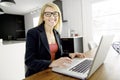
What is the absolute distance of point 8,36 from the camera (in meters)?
7.57

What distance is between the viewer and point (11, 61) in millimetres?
2578

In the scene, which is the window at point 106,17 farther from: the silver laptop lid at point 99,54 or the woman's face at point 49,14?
the silver laptop lid at point 99,54

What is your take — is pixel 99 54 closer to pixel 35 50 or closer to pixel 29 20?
pixel 35 50

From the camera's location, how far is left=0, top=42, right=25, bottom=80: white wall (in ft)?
7.93

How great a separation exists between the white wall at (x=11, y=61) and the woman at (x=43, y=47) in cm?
141

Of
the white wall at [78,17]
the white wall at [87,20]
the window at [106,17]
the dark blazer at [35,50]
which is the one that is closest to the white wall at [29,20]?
the white wall at [78,17]

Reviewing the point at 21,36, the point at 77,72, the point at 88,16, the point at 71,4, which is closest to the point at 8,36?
the point at 21,36

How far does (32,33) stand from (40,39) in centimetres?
9

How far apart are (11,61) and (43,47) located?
65.8 inches

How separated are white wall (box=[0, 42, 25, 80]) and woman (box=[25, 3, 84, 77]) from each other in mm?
1411

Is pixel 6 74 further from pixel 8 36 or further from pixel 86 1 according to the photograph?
pixel 8 36

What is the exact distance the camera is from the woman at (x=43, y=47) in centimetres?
97

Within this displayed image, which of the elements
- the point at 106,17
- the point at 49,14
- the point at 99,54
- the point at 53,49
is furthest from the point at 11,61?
the point at 106,17

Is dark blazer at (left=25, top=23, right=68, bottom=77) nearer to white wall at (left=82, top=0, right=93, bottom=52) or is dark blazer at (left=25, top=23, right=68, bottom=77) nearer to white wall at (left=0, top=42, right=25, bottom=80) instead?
white wall at (left=0, top=42, right=25, bottom=80)
